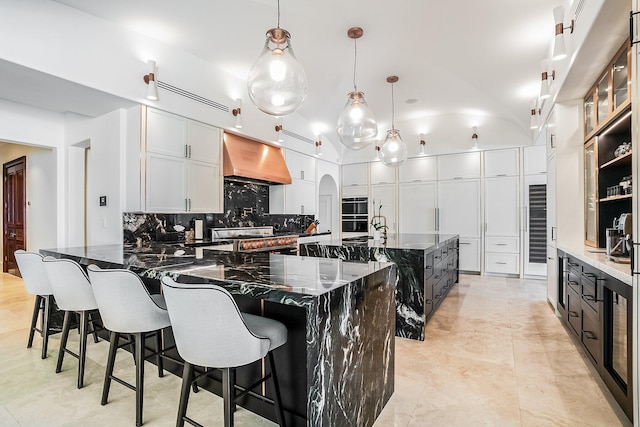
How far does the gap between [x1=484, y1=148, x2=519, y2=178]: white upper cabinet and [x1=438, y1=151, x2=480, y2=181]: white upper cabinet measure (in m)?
0.18

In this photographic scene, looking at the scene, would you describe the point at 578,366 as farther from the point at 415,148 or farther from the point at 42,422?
the point at 415,148

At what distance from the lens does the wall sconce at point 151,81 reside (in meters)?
3.77

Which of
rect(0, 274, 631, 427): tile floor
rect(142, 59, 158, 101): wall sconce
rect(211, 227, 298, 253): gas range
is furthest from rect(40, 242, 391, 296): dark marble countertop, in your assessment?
rect(211, 227, 298, 253): gas range

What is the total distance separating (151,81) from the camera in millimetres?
3781

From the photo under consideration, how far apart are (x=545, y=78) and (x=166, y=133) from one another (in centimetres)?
443

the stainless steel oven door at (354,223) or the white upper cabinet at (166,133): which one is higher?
the white upper cabinet at (166,133)

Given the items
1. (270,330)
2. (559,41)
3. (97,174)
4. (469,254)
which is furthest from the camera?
(469,254)

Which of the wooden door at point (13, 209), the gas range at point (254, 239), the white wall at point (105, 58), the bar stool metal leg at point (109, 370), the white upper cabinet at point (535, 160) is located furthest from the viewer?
the white upper cabinet at point (535, 160)

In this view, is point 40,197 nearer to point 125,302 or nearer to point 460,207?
point 125,302

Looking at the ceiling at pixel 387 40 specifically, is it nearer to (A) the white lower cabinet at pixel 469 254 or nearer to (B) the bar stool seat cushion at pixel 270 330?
(A) the white lower cabinet at pixel 469 254

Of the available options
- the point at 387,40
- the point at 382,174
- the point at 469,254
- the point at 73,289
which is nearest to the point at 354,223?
the point at 382,174

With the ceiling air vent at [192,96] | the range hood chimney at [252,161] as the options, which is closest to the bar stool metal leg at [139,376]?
the ceiling air vent at [192,96]

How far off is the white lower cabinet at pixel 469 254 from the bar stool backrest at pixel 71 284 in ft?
20.6

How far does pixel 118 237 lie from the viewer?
406cm
